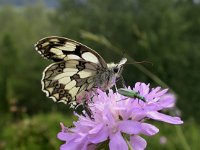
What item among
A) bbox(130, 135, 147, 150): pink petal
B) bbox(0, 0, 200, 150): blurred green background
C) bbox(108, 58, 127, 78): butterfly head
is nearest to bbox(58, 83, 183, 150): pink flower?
bbox(130, 135, 147, 150): pink petal

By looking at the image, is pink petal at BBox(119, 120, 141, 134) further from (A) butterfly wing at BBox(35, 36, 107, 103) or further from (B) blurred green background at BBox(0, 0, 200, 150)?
(B) blurred green background at BBox(0, 0, 200, 150)

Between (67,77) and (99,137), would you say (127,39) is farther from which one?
(99,137)

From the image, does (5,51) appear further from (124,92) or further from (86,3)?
(124,92)

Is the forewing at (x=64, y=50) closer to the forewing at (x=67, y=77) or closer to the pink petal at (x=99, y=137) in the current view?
the forewing at (x=67, y=77)

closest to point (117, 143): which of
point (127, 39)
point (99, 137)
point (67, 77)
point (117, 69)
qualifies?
point (99, 137)

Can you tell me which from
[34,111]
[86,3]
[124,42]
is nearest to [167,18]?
[124,42]

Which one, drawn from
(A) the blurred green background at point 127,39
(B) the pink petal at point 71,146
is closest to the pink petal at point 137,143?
(B) the pink petal at point 71,146
